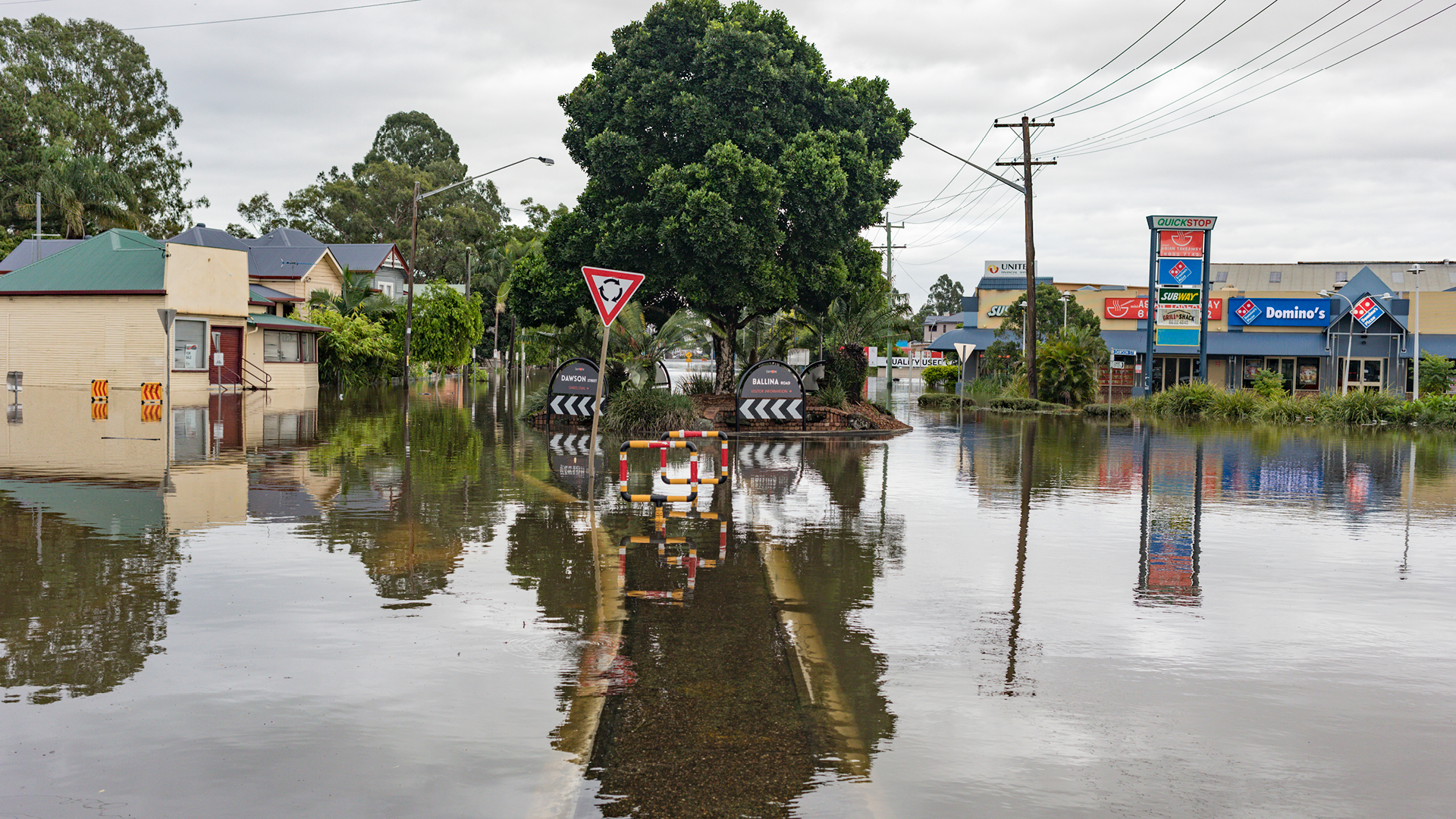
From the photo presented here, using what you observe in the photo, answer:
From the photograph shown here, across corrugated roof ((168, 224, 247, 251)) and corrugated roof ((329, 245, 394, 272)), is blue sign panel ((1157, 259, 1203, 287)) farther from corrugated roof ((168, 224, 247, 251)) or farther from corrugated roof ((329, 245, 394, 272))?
corrugated roof ((329, 245, 394, 272))

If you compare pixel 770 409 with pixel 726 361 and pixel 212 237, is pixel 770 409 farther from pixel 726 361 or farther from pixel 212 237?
pixel 212 237

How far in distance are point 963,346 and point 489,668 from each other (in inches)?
1287

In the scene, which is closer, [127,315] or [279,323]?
[127,315]

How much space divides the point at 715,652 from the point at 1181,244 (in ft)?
131

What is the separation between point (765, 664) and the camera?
22.3 feet

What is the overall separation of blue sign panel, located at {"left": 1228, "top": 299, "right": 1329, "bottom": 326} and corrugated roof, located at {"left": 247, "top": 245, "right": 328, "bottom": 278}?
47.0 meters

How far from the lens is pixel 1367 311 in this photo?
50.5m

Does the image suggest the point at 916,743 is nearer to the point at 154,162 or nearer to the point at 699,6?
the point at 699,6

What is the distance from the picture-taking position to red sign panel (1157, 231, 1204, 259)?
42.1 metres

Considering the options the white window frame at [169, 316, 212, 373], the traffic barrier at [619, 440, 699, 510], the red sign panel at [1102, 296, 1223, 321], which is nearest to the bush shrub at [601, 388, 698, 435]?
the traffic barrier at [619, 440, 699, 510]

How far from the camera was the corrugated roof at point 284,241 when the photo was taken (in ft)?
196

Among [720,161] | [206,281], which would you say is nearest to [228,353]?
[206,281]

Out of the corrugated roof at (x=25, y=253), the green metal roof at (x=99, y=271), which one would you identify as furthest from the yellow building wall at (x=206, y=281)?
the corrugated roof at (x=25, y=253)

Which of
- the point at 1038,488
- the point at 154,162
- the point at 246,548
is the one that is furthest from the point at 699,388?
the point at 154,162
